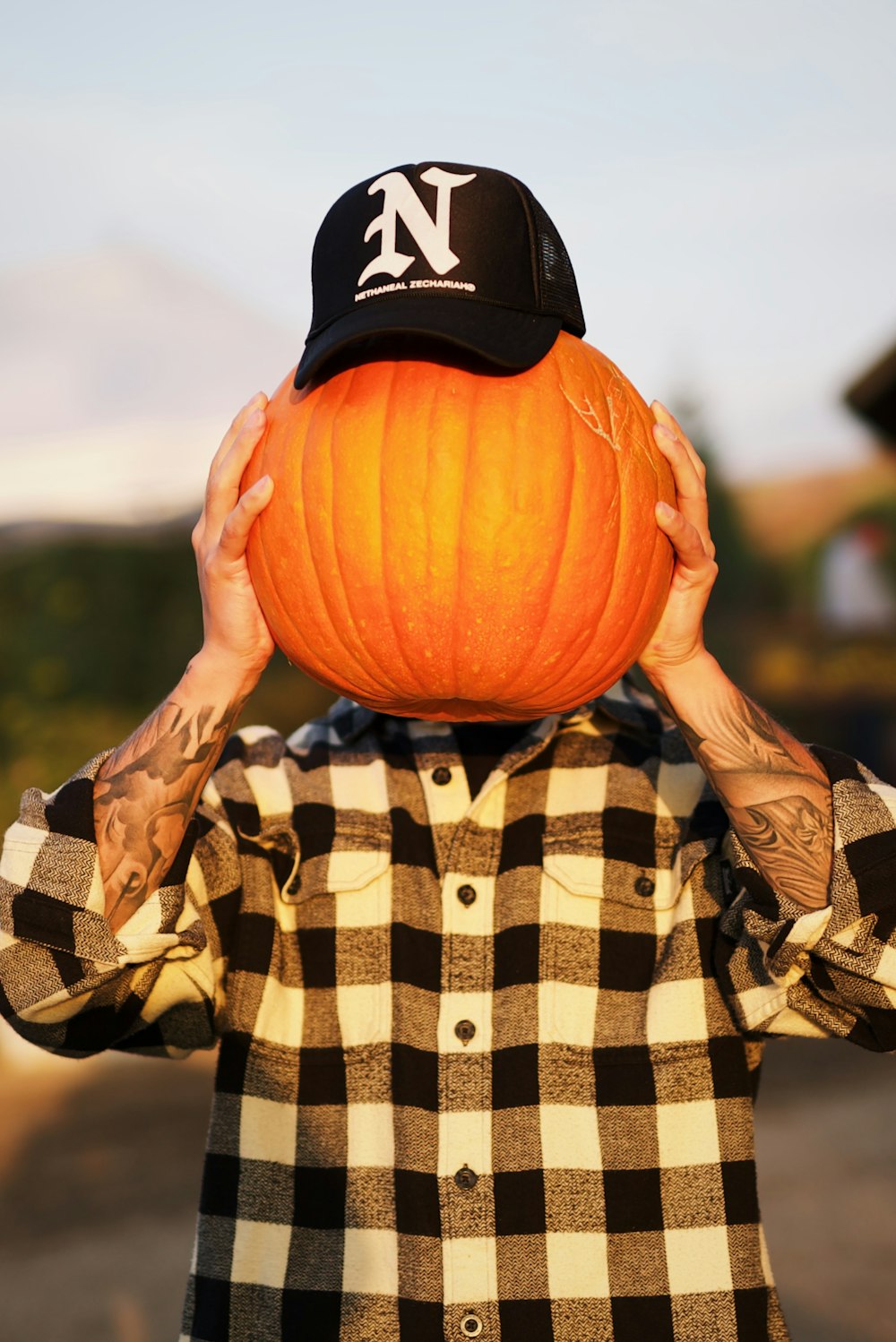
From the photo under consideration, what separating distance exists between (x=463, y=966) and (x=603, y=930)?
26cm

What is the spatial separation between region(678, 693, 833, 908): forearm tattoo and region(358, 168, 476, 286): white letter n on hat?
85cm

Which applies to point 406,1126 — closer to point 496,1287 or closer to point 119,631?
point 496,1287

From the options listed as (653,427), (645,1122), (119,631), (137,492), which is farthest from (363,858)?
(119,631)

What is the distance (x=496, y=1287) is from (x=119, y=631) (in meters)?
8.41

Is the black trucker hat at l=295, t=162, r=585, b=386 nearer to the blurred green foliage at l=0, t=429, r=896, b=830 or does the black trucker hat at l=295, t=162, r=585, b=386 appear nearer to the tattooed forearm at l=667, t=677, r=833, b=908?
the tattooed forearm at l=667, t=677, r=833, b=908

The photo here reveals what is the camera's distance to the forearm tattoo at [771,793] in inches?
79.7

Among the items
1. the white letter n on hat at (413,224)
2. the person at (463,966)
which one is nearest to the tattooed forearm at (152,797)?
the person at (463,966)

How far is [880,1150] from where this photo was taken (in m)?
Answer: 6.29

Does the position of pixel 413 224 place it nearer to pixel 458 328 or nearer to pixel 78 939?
pixel 458 328

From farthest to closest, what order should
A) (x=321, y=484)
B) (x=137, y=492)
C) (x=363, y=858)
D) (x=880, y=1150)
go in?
(x=137, y=492) → (x=880, y=1150) → (x=363, y=858) → (x=321, y=484)

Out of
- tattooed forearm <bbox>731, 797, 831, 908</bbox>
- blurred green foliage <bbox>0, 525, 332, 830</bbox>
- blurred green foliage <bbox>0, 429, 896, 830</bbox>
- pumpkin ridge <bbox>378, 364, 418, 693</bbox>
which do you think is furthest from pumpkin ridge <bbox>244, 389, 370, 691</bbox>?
blurred green foliage <bbox>0, 525, 332, 830</bbox>

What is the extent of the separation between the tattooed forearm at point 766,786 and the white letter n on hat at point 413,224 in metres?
0.81

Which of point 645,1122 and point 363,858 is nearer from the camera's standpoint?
point 645,1122

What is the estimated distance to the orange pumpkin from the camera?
1.89 m
